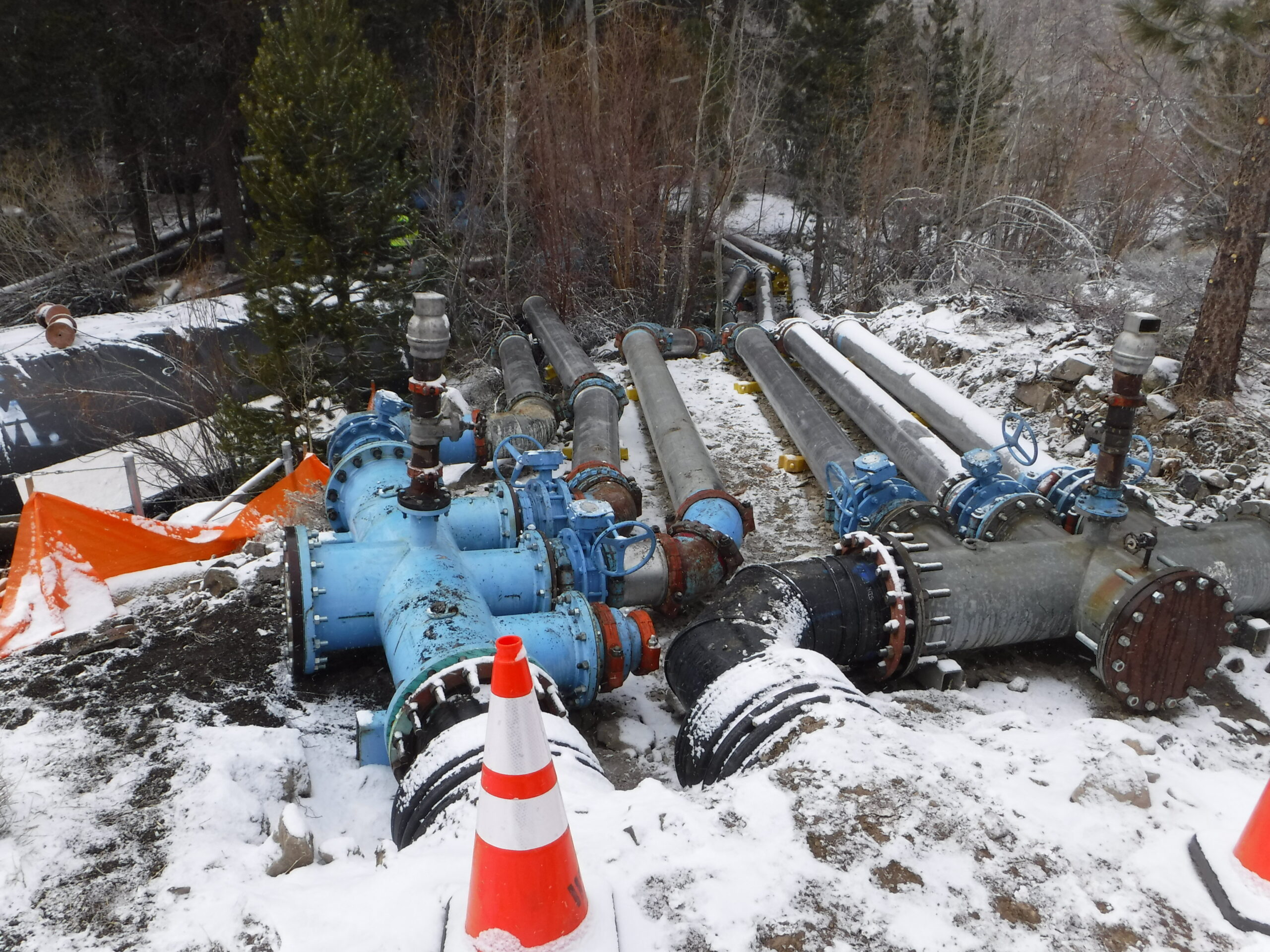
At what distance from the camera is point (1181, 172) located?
1066cm

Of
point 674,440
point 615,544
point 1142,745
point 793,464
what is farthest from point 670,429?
point 1142,745

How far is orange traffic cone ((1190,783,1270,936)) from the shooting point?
73.5 inches

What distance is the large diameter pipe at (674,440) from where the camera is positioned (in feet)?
15.5

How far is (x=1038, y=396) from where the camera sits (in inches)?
244

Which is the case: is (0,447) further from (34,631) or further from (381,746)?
(381,746)

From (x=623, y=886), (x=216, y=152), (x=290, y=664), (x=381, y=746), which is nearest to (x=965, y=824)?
(x=623, y=886)

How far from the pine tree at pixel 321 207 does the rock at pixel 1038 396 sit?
6275 millimetres

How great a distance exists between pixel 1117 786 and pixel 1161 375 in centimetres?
441

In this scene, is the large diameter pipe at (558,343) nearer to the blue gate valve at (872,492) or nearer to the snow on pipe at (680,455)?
the snow on pipe at (680,455)

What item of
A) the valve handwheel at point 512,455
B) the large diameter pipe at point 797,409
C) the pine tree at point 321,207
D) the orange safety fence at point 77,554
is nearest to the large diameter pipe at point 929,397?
the large diameter pipe at point 797,409

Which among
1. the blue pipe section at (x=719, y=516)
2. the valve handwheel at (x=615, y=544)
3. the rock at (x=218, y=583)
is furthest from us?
the blue pipe section at (x=719, y=516)

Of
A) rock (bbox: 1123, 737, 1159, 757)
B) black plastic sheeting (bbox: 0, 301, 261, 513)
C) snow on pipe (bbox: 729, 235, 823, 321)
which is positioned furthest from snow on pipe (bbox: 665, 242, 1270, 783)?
black plastic sheeting (bbox: 0, 301, 261, 513)

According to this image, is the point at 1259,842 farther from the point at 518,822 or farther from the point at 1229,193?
the point at 1229,193

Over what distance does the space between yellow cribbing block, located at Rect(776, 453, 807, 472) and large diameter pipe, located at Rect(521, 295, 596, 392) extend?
1.94 m
